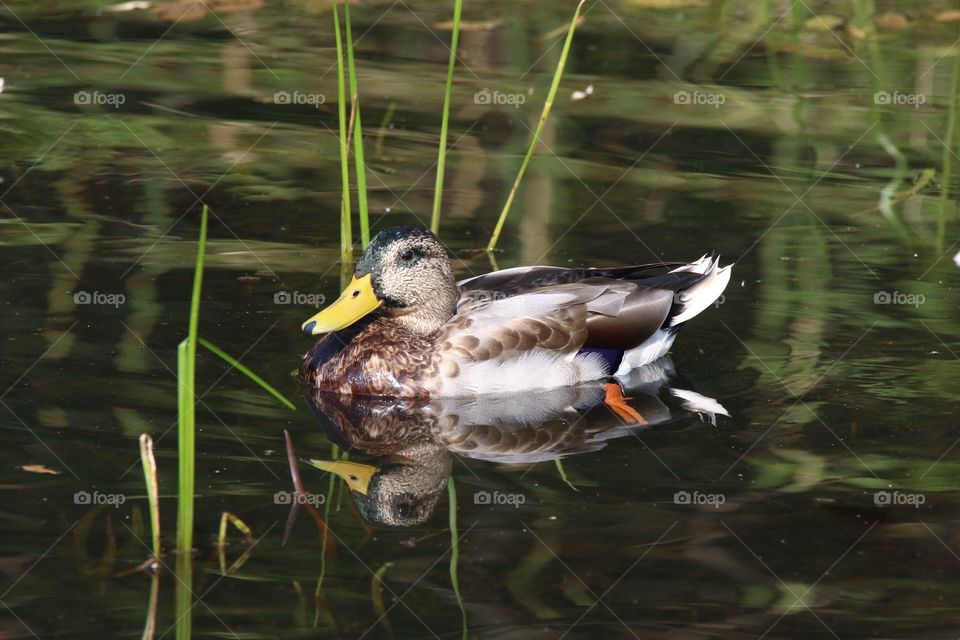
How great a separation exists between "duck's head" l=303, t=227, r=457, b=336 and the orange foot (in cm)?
97

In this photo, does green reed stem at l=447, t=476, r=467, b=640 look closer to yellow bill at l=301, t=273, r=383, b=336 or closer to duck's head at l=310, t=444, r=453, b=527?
duck's head at l=310, t=444, r=453, b=527

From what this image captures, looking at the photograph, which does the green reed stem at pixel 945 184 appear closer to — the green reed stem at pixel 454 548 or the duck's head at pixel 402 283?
the duck's head at pixel 402 283

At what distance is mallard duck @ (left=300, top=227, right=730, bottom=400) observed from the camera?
8.33 m

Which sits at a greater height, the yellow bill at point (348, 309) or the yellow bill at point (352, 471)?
the yellow bill at point (348, 309)

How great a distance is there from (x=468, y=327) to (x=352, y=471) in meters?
1.60

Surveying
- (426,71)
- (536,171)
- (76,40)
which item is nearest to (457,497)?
(536,171)

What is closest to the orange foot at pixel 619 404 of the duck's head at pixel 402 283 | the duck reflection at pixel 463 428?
the duck reflection at pixel 463 428

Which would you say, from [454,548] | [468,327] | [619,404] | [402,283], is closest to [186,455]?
[454,548]

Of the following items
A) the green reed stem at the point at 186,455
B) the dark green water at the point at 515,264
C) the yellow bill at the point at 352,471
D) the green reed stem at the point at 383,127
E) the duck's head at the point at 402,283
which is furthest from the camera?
the green reed stem at the point at 383,127

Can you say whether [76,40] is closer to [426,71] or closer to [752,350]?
[426,71]

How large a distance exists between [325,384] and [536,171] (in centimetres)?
387

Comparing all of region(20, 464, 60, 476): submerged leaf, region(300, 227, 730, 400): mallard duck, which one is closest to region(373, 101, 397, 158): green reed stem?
region(300, 227, 730, 400): mallard duck

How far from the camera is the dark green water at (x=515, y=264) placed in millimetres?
5953

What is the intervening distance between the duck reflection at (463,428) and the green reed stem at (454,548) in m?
0.06
